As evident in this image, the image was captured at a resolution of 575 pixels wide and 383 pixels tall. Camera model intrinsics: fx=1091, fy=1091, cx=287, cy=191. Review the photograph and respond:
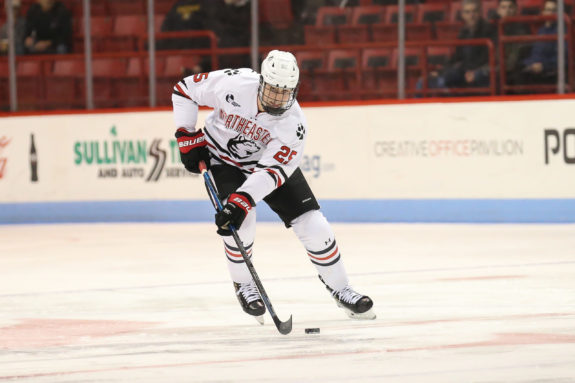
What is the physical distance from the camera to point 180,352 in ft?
13.5

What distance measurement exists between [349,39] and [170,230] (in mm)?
2401

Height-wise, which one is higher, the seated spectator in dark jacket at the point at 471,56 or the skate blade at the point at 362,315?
the seated spectator in dark jacket at the point at 471,56

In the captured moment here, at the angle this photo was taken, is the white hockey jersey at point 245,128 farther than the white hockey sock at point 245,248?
No

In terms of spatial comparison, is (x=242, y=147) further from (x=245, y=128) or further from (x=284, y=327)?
(x=284, y=327)

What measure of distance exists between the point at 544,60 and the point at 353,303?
530 cm

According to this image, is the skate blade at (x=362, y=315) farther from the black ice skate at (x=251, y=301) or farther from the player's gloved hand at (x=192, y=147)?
the player's gloved hand at (x=192, y=147)

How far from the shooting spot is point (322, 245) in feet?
16.0

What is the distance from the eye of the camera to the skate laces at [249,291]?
4.85 metres

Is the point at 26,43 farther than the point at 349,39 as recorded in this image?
Yes

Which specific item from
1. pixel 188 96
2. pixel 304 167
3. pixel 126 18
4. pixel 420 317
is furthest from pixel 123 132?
pixel 420 317

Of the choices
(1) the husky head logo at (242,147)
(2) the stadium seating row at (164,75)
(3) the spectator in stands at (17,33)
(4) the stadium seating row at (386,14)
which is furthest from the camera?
(3) the spectator in stands at (17,33)

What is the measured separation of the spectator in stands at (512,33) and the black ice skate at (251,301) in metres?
5.21

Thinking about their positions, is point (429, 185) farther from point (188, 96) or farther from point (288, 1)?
point (188, 96)

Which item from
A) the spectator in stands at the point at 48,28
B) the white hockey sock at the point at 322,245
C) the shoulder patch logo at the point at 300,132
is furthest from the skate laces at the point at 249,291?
the spectator in stands at the point at 48,28
